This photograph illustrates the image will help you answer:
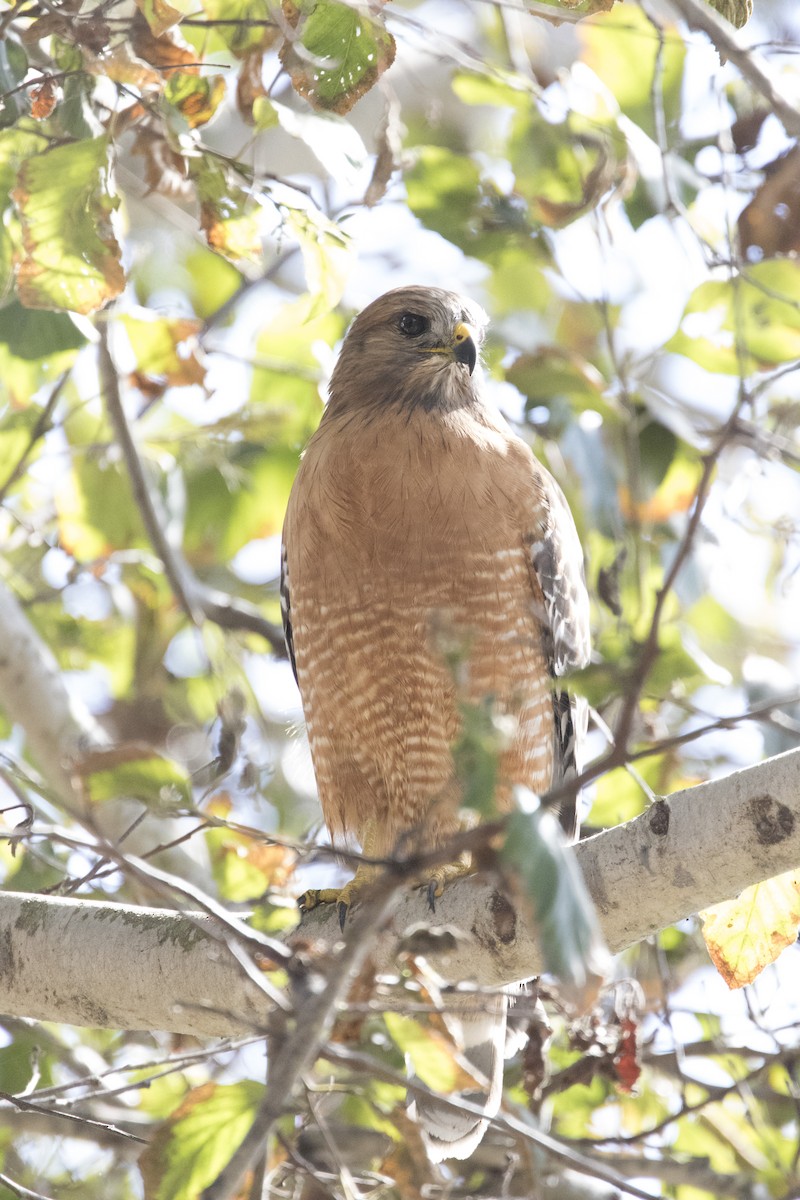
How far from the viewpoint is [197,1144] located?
10.4ft

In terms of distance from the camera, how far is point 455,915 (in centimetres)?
330

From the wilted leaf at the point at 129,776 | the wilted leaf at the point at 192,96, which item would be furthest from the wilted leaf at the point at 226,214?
the wilted leaf at the point at 129,776

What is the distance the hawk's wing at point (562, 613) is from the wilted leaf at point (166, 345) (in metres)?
1.39

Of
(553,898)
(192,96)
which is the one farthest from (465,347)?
(553,898)

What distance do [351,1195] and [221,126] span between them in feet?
18.7

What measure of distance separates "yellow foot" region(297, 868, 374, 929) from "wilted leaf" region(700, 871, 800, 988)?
1169mm

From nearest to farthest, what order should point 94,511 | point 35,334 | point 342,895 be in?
point 35,334 < point 342,895 < point 94,511

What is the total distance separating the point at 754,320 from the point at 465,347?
3.51 ft

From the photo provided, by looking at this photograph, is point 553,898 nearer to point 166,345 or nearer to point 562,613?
point 562,613

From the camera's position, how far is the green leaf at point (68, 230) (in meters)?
3.16

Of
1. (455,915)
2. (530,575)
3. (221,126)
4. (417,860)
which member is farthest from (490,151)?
(417,860)

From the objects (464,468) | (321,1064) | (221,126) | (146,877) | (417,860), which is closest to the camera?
(417,860)

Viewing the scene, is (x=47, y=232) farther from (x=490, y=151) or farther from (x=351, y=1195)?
(x=490, y=151)

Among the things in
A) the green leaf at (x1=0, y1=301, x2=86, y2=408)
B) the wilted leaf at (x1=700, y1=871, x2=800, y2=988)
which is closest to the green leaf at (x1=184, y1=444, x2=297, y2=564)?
the green leaf at (x1=0, y1=301, x2=86, y2=408)
